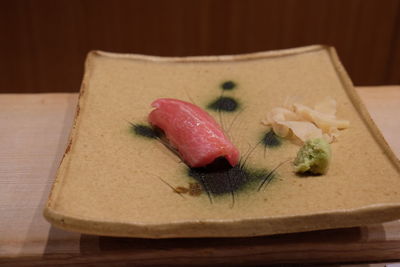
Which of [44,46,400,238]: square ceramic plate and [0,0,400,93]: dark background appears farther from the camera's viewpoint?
[0,0,400,93]: dark background

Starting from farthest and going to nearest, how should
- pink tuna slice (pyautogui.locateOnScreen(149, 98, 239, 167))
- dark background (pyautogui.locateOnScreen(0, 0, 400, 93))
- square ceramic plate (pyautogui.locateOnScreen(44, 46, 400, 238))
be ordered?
dark background (pyautogui.locateOnScreen(0, 0, 400, 93)) < pink tuna slice (pyautogui.locateOnScreen(149, 98, 239, 167)) < square ceramic plate (pyautogui.locateOnScreen(44, 46, 400, 238))

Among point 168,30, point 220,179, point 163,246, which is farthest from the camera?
point 168,30

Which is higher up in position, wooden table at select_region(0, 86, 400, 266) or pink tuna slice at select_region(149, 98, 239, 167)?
pink tuna slice at select_region(149, 98, 239, 167)

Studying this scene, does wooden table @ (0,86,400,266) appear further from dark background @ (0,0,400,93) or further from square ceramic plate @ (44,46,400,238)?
dark background @ (0,0,400,93)

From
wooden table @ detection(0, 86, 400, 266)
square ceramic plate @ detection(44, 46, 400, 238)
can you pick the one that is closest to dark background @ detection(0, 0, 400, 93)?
square ceramic plate @ detection(44, 46, 400, 238)

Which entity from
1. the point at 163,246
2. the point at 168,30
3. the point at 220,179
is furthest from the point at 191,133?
the point at 168,30

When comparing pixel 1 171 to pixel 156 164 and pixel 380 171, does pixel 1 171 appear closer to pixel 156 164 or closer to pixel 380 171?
pixel 156 164

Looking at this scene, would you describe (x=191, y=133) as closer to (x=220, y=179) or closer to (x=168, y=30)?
(x=220, y=179)
